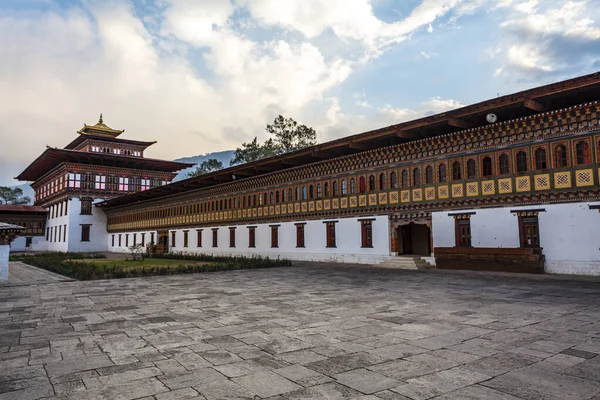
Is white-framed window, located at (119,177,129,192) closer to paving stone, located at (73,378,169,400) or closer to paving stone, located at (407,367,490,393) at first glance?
paving stone, located at (73,378,169,400)

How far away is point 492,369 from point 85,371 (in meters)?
4.59

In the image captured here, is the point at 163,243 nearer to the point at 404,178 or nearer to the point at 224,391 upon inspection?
the point at 404,178

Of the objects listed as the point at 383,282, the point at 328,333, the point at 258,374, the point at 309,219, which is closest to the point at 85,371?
the point at 258,374

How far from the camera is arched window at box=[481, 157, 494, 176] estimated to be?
17438 mm

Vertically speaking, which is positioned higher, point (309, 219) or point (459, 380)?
point (309, 219)

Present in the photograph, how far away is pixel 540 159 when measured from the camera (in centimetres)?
1595

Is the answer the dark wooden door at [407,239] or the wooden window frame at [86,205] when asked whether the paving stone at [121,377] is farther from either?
the wooden window frame at [86,205]

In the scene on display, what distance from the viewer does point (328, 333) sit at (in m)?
6.36

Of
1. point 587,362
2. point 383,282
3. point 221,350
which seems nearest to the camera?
point 587,362

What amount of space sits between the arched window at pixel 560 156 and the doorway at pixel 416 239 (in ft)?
27.9

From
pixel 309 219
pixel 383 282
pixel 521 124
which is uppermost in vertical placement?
pixel 521 124

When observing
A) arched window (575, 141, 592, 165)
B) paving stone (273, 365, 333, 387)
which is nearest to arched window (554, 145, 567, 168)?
arched window (575, 141, 592, 165)

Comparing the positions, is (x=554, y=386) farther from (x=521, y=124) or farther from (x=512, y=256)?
(x=521, y=124)

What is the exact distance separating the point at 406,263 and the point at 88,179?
4245cm
